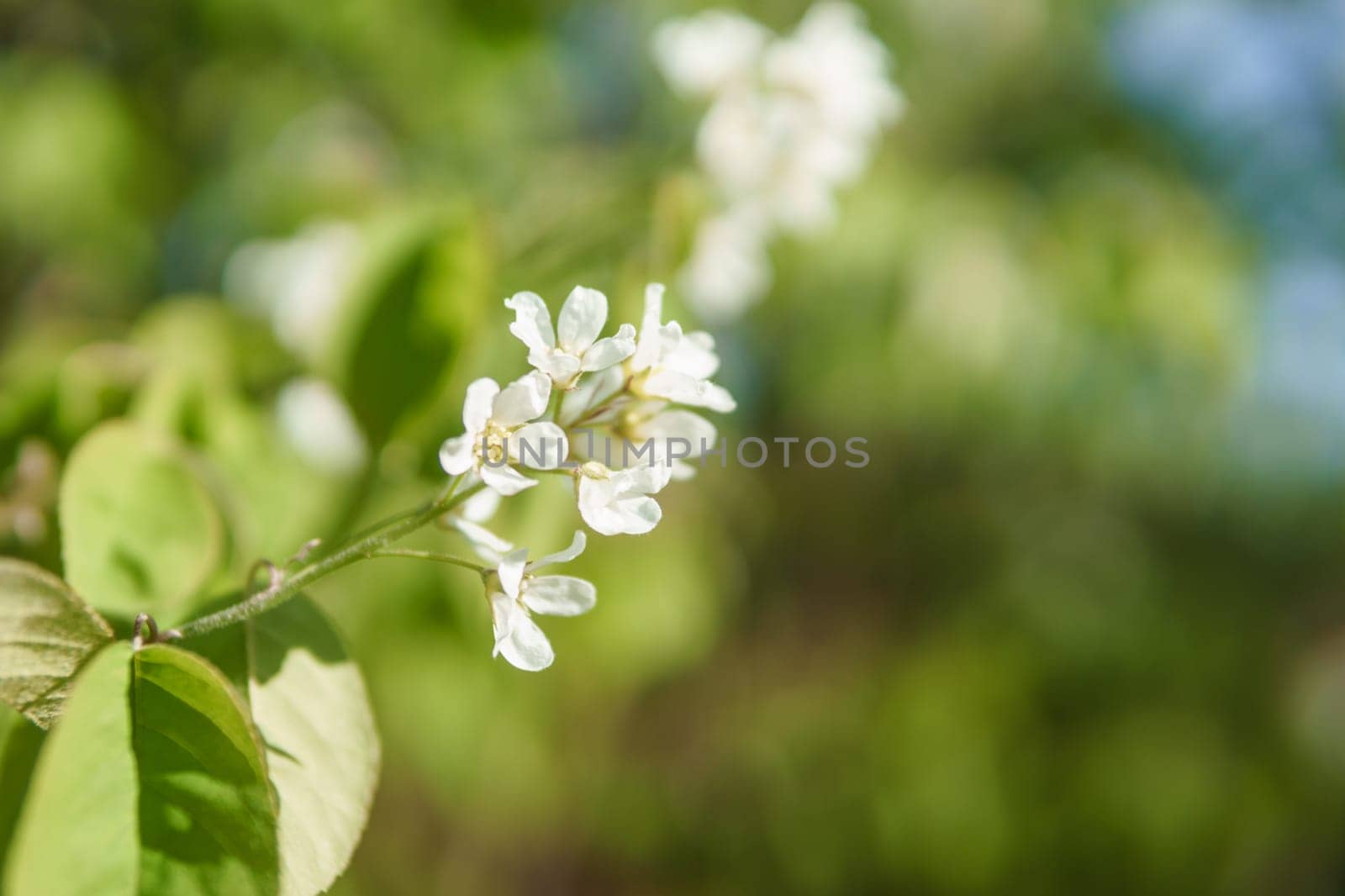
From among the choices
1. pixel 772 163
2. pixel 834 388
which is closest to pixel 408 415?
pixel 772 163

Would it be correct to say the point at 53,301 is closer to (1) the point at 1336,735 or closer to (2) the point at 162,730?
(2) the point at 162,730

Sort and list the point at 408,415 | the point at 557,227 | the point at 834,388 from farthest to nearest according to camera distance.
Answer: the point at 834,388 < the point at 557,227 < the point at 408,415

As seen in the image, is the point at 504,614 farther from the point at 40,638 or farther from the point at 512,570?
the point at 40,638

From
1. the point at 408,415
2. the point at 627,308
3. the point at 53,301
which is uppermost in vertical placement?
the point at 53,301

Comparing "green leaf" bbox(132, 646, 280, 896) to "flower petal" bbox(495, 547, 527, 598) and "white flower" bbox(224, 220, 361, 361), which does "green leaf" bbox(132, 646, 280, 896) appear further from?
"white flower" bbox(224, 220, 361, 361)

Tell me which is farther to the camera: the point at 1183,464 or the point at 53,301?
the point at 1183,464

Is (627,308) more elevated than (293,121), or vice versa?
(293,121)

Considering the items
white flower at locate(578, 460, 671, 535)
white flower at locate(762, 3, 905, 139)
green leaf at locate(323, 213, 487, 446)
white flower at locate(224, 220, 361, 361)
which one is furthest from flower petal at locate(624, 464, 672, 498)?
white flower at locate(762, 3, 905, 139)
